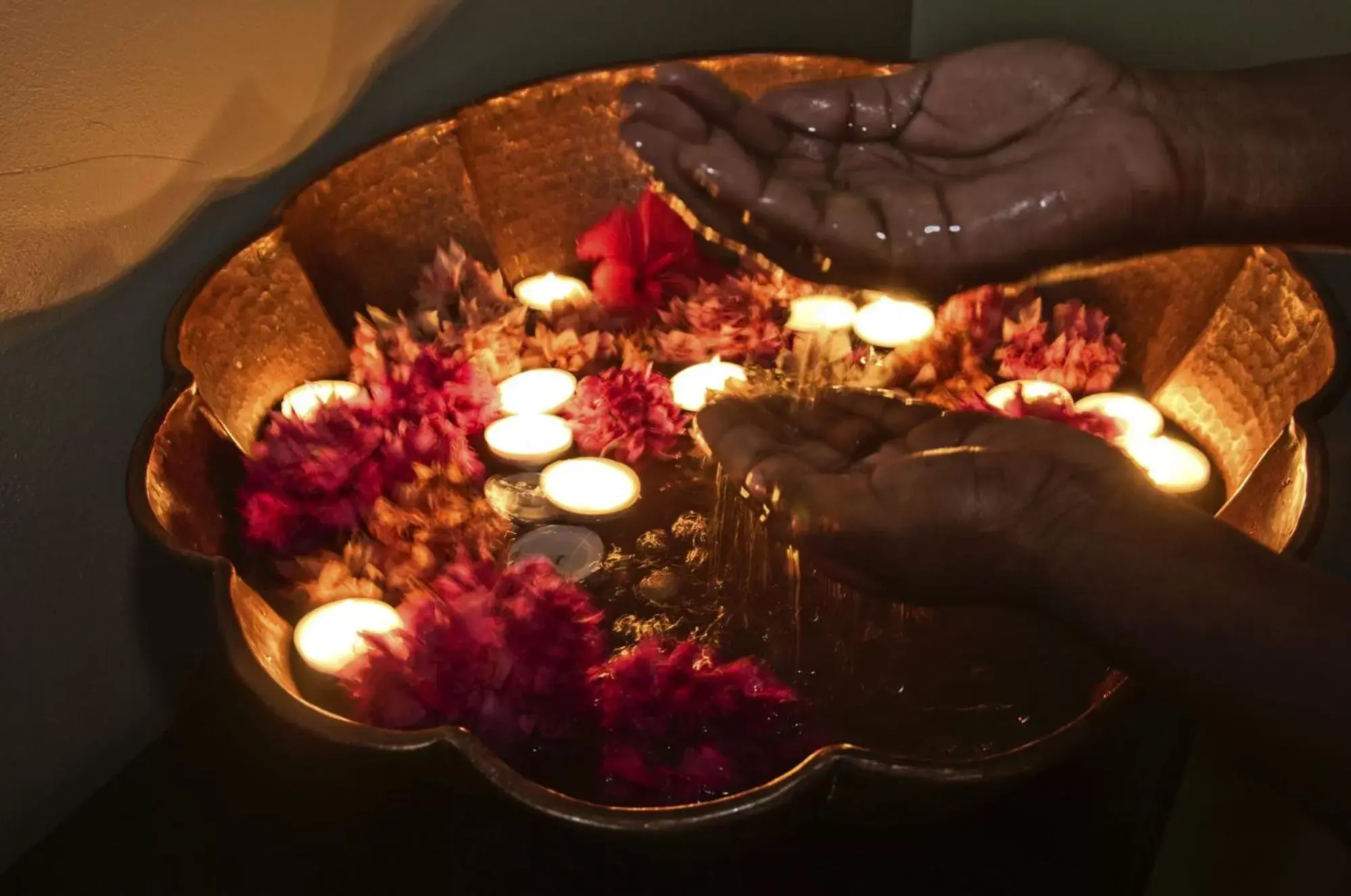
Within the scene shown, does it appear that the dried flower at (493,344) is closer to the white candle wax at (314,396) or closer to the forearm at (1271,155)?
the white candle wax at (314,396)

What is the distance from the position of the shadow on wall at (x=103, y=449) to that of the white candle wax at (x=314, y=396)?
138 millimetres

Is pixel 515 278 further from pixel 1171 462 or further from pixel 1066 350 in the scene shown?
pixel 1171 462

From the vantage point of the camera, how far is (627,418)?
125 cm

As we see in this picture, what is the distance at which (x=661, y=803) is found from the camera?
0.86 metres

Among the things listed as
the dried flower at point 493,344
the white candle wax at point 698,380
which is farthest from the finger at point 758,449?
the dried flower at point 493,344

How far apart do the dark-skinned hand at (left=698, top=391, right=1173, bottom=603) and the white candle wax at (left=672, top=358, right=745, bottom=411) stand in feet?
1.52

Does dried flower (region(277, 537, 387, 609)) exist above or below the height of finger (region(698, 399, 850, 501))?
below

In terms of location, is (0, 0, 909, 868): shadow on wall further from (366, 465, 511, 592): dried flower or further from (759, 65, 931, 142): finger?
(759, 65, 931, 142): finger

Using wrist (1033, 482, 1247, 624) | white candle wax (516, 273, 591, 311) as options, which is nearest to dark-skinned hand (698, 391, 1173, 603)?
wrist (1033, 482, 1247, 624)

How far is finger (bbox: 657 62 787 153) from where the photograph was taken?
895 mm

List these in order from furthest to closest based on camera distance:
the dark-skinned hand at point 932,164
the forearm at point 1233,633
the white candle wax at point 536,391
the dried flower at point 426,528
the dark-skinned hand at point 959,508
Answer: the white candle wax at point 536,391
the dried flower at point 426,528
the dark-skinned hand at point 932,164
the dark-skinned hand at point 959,508
the forearm at point 1233,633

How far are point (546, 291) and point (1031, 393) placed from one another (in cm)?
66

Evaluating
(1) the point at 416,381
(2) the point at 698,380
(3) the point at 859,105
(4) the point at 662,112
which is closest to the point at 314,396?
(1) the point at 416,381

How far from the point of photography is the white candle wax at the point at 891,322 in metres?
1.44
